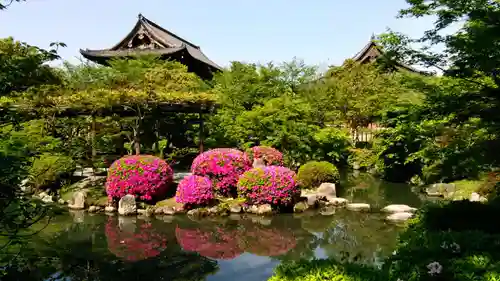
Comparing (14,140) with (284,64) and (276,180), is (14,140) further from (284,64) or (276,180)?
(284,64)

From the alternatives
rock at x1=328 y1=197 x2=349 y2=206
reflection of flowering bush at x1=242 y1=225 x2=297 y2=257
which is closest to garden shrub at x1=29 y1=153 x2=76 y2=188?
reflection of flowering bush at x1=242 y1=225 x2=297 y2=257

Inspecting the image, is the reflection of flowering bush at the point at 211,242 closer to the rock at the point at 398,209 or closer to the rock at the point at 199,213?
the rock at the point at 199,213

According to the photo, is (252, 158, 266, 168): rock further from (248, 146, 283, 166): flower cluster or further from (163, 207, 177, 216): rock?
(163, 207, 177, 216): rock

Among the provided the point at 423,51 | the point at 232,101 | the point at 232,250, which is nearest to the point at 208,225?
the point at 232,250

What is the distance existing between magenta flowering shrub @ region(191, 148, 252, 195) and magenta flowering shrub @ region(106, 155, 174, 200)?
48.0 inches

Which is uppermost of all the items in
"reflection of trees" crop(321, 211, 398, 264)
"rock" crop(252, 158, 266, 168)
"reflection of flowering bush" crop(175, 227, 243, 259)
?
"rock" crop(252, 158, 266, 168)

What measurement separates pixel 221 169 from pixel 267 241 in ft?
11.8

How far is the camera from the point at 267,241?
27.3ft

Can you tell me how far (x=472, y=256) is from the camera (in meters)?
3.71

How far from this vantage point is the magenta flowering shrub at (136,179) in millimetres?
10805

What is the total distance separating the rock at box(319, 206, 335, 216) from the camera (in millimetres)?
10938

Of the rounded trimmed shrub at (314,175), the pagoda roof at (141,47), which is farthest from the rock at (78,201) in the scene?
the pagoda roof at (141,47)

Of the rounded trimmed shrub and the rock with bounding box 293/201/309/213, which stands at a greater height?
the rounded trimmed shrub

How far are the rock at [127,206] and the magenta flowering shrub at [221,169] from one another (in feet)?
6.43
